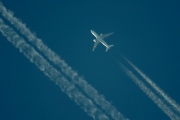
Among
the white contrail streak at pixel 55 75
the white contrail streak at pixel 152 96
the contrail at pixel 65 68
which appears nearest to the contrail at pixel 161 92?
the white contrail streak at pixel 152 96

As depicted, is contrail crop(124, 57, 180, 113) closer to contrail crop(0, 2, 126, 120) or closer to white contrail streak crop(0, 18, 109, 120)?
contrail crop(0, 2, 126, 120)

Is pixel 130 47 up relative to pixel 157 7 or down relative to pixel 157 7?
down

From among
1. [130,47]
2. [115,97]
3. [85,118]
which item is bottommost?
[85,118]

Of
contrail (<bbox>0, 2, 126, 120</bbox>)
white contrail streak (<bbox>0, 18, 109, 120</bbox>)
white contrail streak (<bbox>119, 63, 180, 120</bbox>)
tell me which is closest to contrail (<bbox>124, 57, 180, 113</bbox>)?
white contrail streak (<bbox>119, 63, 180, 120</bbox>)

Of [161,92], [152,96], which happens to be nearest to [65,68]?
[152,96]

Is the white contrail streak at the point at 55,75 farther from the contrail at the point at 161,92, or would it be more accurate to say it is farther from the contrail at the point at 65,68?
the contrail at the point at 161,92

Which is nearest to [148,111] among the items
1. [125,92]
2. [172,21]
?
[125,92]

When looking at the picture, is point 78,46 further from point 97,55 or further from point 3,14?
point 3,14
